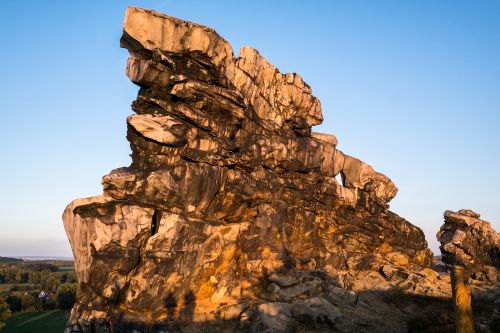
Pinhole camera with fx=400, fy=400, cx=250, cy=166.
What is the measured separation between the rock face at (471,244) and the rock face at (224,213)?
15.4ft

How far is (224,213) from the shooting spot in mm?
36844

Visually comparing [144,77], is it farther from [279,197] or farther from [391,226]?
[391,226]

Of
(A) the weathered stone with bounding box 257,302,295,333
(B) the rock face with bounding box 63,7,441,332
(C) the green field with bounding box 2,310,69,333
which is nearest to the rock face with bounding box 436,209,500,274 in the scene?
(B) the rock face with bounding box 63,7,441,332

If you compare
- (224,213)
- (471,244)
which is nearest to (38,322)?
(224,213)

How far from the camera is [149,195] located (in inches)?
1234

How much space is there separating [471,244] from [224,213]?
32334 mm

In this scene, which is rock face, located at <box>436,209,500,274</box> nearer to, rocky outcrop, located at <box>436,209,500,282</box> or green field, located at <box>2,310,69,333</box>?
rocky outcrop, located at <box>436,209,500,282</box>

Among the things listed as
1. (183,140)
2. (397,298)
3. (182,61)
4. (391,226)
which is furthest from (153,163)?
(391,226)

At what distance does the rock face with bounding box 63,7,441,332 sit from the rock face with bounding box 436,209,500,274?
15.4ft

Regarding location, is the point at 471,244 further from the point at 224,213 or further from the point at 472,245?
the point at 224,213

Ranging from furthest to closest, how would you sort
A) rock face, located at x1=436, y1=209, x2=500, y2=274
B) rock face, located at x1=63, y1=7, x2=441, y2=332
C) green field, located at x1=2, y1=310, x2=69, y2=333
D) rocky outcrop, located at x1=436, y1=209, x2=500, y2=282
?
green field, located at x1=2, y1=310, x2=69, y2=333
rock face, located at x1=436, y1=209, x2=500, y2=274
rocky outcrop, located at x1=436, y1=209, x2=500, y2=282
rock face, located at x1=63, y1=7, x2=441, y2=332

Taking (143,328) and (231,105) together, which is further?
(231,105)

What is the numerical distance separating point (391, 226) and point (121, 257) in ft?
107

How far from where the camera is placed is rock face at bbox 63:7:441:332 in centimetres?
2906
